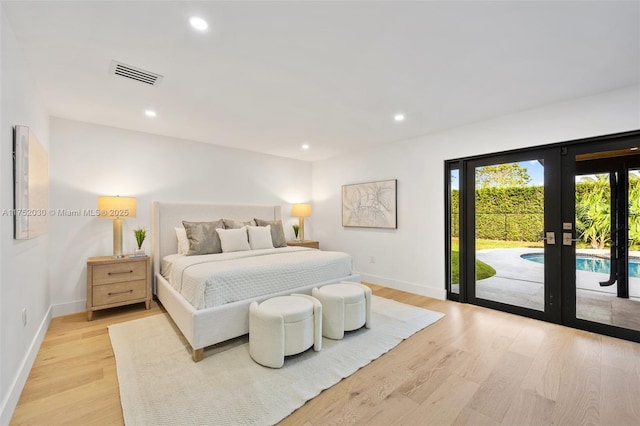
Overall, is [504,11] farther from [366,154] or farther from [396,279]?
[396,279]

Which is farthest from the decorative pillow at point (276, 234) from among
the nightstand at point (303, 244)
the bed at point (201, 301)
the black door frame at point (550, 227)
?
the black door frame at point (550, 227)

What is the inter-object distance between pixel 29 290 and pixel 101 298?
1.01 metres

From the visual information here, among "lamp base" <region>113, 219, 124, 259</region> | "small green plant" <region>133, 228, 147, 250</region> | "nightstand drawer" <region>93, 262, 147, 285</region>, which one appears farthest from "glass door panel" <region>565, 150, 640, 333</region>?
"lamp base" <region>113, 219, 124, 259</region>

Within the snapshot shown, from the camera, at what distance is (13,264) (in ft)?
5.89

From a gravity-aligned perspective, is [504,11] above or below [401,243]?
above

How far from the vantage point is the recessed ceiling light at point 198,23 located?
1682 millimetres

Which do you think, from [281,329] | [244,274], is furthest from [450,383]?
[244,274]

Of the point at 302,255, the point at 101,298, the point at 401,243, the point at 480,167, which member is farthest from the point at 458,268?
the point at 101,298

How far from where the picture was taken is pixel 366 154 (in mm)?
4875

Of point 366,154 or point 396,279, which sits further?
point 366,154

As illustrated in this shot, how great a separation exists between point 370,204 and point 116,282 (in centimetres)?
374

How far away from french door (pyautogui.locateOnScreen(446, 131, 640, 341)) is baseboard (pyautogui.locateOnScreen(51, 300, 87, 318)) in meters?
4.83

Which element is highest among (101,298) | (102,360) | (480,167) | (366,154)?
(366,154)

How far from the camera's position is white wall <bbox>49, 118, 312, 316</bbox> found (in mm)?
3291
